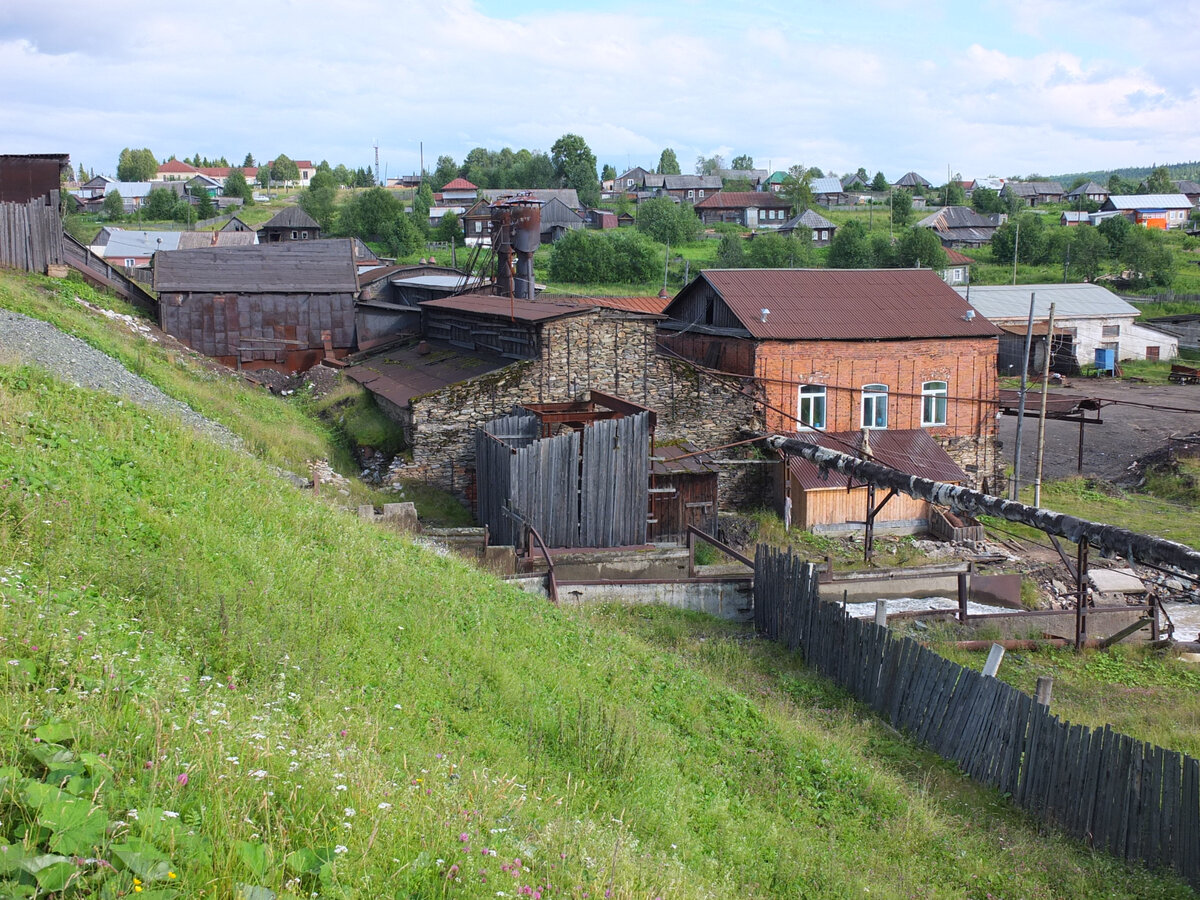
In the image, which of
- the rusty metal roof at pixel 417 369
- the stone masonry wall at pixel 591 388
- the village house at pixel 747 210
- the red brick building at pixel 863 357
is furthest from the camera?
the village house at pixel 747 210

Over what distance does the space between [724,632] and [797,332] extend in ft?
42.4

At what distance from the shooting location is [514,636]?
8852 millimetres

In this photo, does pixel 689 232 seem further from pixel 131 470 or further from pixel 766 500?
pixel 131 470

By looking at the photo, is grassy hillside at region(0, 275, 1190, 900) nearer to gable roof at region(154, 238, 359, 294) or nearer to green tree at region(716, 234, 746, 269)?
gable roof at region(154, 238, 359, 294)

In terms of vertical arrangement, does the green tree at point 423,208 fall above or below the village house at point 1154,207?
below

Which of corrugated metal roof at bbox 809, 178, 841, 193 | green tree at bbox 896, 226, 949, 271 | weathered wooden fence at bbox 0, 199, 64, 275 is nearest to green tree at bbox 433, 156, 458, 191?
corrugated metal roof at bbox 809, 178, 841, 193

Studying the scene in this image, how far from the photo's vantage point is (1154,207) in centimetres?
8338

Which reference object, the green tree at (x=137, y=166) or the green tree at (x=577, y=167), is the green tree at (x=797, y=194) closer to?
the green tree at (x=577, y=167)

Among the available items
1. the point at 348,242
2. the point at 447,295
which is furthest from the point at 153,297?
the point at 447,295

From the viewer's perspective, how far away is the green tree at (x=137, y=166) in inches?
4077

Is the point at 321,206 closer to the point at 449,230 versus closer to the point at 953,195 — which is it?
the point at 449,230

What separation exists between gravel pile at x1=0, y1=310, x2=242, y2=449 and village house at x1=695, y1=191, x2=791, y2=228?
2611 inches

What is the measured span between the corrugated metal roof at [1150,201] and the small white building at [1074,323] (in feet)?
150

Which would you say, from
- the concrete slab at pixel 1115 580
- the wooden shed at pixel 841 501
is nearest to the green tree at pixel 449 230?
the wooden shed at pixel 841 501
